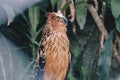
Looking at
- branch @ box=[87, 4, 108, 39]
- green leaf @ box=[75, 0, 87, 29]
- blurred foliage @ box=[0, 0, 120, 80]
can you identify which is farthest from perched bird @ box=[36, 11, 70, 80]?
branch @ box=[87, 4, 108, 39]

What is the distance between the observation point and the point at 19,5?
4.01 feet

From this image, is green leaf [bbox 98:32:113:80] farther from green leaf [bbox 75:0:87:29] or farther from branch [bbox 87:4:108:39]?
green leaf [bbox 75:0:87:29]

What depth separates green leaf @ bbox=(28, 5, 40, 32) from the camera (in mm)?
1386

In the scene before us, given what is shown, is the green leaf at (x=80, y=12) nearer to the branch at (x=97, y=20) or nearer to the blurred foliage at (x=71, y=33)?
the blurred foliage at (x=71, y=33)

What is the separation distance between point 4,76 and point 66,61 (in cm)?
24

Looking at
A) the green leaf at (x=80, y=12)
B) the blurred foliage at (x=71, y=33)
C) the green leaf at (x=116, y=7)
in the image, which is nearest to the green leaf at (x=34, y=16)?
the blurred foliage at (x=71, y=33)

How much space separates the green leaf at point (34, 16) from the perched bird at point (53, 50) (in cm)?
20

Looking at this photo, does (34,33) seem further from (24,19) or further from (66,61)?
(66,61)

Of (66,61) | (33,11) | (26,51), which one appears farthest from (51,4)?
(66,61)

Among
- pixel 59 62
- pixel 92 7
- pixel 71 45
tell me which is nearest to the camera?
pixel 59 62

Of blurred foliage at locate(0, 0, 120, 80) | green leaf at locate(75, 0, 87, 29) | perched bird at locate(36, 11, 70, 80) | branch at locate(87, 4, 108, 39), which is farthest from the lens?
branch at locate(87, 4, 108, 39)

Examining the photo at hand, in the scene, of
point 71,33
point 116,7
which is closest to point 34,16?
point 71,33

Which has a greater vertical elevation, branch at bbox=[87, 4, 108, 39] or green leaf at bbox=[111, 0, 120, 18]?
green leaf at bbox=[111, 0, 120, 18]

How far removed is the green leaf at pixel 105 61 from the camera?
4.99 feet
